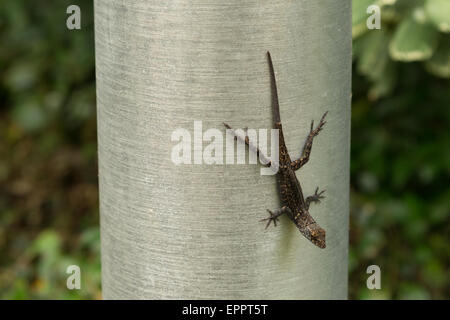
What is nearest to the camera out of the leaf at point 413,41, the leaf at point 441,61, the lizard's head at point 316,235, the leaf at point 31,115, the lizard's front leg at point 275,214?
the lizard's front leg at point 275,214

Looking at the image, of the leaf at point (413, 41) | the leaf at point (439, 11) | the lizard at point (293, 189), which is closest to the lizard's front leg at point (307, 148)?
the lizard at point (293, 189)

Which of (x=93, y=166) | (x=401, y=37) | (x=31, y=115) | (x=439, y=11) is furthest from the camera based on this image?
(x=93, y=166)

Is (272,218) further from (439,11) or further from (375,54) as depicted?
(375,54)

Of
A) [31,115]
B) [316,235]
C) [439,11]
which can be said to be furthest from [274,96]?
[31,115]

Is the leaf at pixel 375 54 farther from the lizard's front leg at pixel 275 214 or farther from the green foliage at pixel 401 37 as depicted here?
the lizard's front leg at pixel 275 214

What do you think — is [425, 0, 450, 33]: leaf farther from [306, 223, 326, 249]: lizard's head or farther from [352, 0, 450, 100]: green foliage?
[306, 223, 326, 249]: lizard's head

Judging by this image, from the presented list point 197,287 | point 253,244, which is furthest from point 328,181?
point 197,287

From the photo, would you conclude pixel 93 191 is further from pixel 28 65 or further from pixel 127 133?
pixel 127 133
